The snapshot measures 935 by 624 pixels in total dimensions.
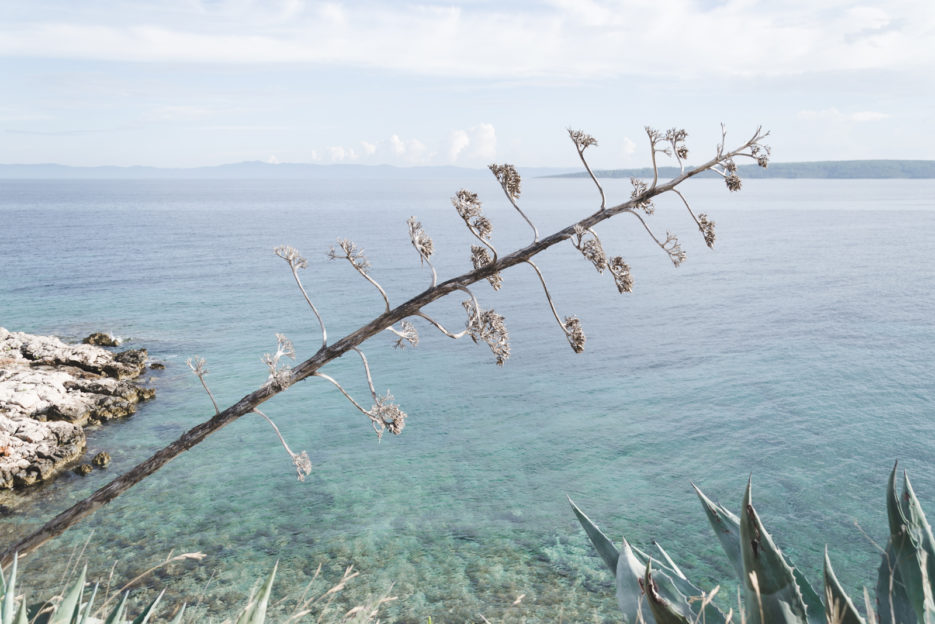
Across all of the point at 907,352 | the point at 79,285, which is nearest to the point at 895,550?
the point at 907,352

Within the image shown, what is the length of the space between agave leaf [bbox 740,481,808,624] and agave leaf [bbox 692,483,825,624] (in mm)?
245

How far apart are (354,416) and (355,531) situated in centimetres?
763

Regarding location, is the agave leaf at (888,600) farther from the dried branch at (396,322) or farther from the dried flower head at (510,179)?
the dried flower head at (510,179)

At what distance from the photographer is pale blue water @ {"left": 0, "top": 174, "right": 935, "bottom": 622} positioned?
12875mm

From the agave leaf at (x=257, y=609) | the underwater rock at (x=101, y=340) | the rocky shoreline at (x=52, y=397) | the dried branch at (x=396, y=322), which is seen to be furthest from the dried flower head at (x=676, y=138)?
the underwater rock at (x=101, y=340)

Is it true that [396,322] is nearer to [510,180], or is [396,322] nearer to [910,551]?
[510,180]

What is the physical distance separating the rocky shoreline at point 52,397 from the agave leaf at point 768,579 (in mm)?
17258

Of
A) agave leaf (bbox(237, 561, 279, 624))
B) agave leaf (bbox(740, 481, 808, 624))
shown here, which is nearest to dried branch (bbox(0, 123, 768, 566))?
agave leaf (bbox(237, 561, 279, 624))

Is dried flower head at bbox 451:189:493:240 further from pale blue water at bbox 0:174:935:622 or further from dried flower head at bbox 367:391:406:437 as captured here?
pale blue water at bbox 0:174:935:622

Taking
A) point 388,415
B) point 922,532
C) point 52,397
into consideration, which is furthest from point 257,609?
point 52,397

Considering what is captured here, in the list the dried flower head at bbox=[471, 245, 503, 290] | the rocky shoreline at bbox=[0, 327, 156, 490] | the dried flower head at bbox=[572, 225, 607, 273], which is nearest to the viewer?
the dried flower head at bbox=[572, 225, 607, 273]

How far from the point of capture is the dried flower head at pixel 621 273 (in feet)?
12.0

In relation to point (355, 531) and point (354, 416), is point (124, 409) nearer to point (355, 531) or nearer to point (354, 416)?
point (354, 416)

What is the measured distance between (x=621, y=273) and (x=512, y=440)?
16.1m
